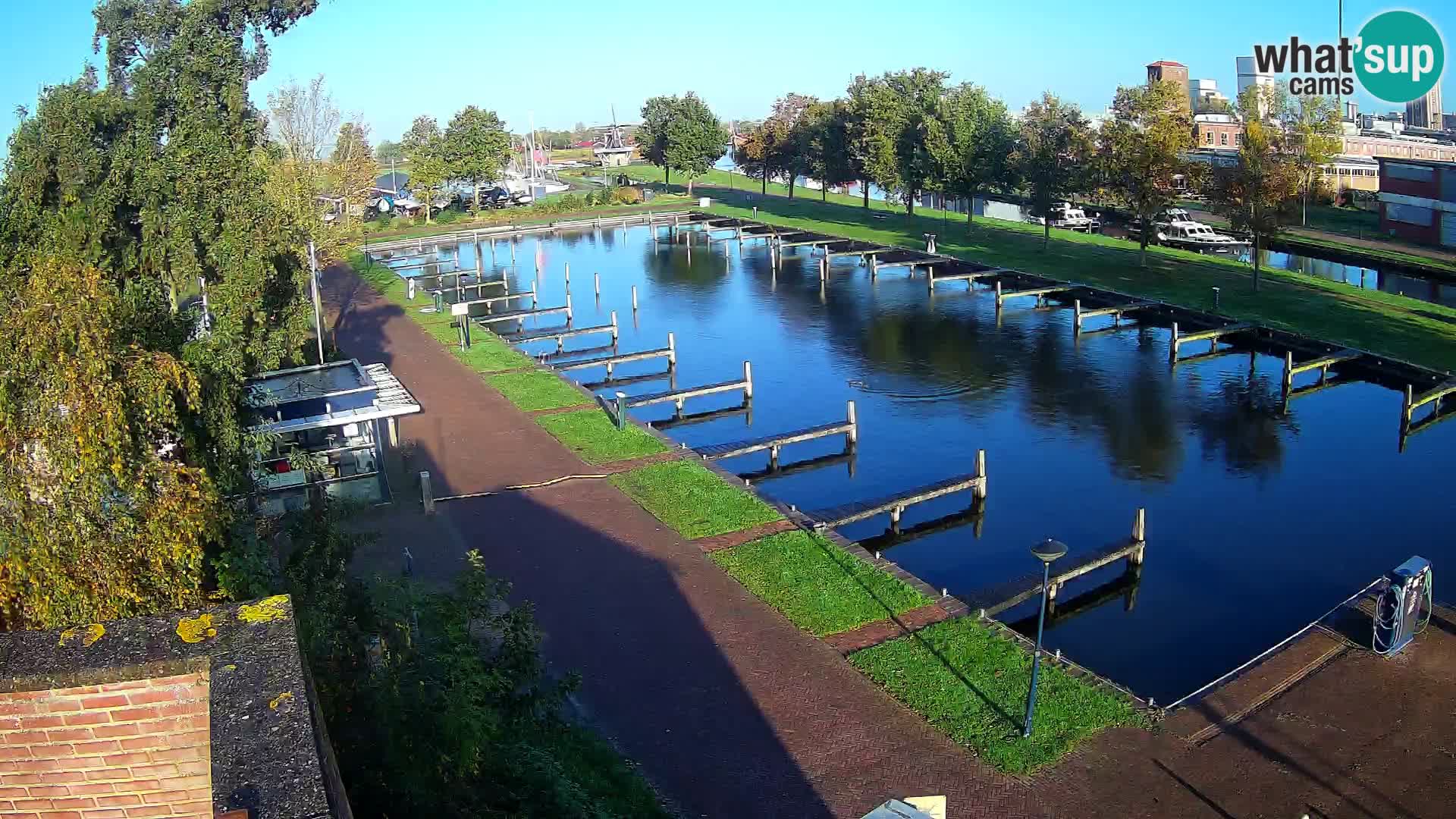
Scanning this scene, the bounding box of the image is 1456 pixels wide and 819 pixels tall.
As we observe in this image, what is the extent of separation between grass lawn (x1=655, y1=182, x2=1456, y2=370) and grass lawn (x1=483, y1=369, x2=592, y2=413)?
23.6 metres

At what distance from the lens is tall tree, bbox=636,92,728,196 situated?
81688mm

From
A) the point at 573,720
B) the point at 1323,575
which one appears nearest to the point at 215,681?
the point at 573,720

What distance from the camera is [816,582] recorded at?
19062 mm

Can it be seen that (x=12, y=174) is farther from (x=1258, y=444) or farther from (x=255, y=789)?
(x=1258, y=444)

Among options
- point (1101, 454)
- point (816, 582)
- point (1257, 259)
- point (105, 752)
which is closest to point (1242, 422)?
point (1101, 454)

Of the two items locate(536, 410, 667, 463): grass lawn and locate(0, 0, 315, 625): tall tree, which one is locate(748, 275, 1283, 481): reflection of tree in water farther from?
locate(0, 0, 315, 625): tall tree

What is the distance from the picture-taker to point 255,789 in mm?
5500

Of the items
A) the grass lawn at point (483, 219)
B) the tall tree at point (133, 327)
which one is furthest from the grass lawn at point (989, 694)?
the grass lawn at point (483, 219)

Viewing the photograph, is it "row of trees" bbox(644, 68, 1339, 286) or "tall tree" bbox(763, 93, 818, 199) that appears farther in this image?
"tall tree" bbox(763, 93, 818, 199)

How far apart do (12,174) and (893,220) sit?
49943mm

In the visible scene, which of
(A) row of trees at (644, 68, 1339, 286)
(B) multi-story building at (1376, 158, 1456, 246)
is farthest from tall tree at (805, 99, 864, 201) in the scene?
(B) multi-story building at (1376, 158, 1456, 246)

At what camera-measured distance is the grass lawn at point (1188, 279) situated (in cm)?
3650

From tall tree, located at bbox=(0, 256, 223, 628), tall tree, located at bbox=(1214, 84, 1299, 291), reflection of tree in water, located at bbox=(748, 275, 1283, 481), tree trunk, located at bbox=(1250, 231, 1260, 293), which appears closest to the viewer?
tall tree, located at bbox=(0, 256, 223, 628)

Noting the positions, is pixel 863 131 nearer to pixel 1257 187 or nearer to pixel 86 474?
pixel 1257 187
